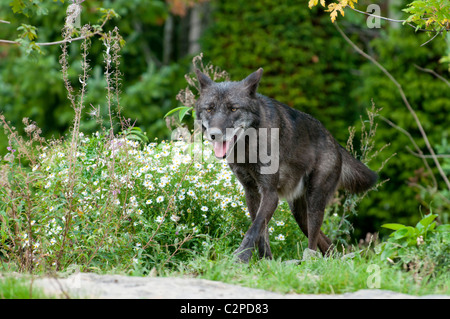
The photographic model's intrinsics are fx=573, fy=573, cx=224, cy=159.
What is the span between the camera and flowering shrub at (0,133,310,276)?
4.43 meters

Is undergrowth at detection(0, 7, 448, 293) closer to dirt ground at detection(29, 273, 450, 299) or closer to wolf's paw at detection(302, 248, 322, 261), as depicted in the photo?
dirt ground at detection(29, 273, 450, 299)

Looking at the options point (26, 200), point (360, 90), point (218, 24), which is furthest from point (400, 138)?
point (26, 200)

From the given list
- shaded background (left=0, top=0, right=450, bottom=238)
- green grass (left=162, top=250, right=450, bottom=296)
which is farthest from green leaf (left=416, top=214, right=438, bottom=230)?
shaded background (left=0, top=0, right=450, bottom=238)

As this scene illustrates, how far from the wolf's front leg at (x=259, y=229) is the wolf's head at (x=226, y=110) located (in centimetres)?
56

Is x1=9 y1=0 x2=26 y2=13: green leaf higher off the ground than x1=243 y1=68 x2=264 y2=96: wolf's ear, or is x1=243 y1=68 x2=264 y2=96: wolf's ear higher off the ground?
x1=9 y1=0 x2=26 y2=13: green leaf

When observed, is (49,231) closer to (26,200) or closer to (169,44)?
(26,200)

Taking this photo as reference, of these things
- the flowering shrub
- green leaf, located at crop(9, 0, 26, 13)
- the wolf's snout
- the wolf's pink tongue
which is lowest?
the flowering shrub

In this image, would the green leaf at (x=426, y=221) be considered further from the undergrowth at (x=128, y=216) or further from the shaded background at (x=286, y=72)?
the shaded background at (x=286, y=72)

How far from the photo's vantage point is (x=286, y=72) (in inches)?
410

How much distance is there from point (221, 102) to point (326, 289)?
Result: 76.6 inches

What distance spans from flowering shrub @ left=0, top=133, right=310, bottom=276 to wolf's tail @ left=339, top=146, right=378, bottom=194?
0.77 m

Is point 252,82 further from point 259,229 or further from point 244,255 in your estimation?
point 244,255

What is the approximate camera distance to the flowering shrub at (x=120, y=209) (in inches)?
174

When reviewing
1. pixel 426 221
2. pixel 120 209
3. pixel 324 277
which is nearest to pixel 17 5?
pixel 120 209
